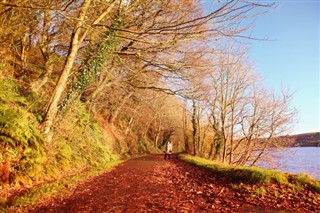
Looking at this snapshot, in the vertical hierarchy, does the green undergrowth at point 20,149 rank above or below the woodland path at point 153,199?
above

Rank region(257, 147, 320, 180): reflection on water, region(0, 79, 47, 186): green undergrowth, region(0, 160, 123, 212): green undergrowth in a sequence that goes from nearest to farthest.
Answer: region(0, 160, 123, 212): green undergrowth < region(0, 79, 47, 186): green undergrowth < region(257, 147, 320, 180): reflection on water

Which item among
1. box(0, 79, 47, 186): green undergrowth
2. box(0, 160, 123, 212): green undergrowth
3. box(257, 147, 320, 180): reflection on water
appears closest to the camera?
box(0, 160, 123, 212): green undergrowth

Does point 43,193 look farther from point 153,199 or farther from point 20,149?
point 153,199

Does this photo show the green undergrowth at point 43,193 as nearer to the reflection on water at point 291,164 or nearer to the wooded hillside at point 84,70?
the wooded hillside at point 84,70

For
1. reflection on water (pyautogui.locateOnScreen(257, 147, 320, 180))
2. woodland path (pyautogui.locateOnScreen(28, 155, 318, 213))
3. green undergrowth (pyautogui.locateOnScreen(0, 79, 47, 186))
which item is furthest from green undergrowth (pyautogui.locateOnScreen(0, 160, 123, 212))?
reflection on water (pyautogui.locateOnScreen(257, 147, 320, 180))

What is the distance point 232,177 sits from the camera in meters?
8.96

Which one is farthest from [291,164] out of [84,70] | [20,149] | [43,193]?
[43,193]

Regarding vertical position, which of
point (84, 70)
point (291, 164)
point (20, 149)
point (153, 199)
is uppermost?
point (84, 70)

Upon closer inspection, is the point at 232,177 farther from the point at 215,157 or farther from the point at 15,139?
the point at 215,157

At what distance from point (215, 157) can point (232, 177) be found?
14703mm

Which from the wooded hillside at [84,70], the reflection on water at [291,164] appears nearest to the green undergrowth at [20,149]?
the wooded hillside at [84,70]

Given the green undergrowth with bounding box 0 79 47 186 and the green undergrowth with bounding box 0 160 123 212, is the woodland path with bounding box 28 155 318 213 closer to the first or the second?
the green undergrowth with bounding box 0 160 123 212

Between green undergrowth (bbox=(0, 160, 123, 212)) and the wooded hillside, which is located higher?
the wooded hillside

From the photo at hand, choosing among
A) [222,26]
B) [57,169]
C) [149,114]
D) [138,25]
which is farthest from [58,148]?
[149,114]
